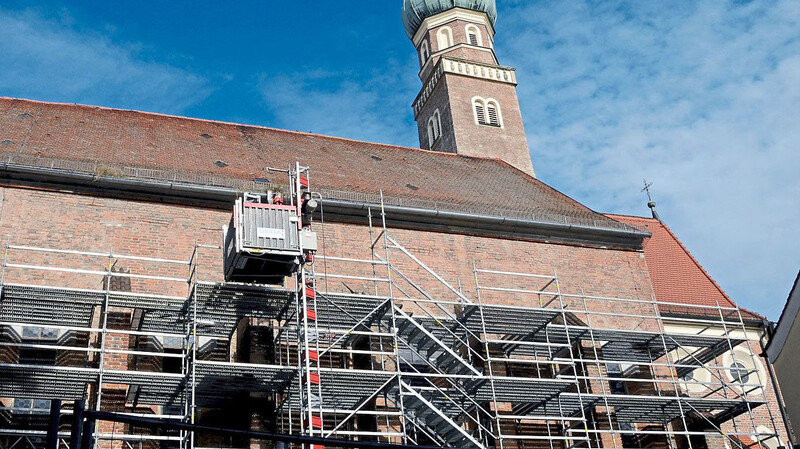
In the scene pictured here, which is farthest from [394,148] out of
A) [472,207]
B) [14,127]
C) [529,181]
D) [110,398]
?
[110,398]

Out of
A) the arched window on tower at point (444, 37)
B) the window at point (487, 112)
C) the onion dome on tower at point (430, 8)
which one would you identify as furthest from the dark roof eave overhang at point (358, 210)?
the onion dome on tower at point (430, 8)

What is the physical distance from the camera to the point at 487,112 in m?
30.4

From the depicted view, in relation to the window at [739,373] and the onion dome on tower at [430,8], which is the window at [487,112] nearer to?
the onion dome on tower at [430,8]

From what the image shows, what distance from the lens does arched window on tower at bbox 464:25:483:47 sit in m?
33.2

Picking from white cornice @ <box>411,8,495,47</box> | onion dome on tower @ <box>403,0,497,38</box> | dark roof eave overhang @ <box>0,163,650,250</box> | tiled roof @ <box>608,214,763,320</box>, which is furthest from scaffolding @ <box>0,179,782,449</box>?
onion dome on tower @ <box>403,0,497,38</box>

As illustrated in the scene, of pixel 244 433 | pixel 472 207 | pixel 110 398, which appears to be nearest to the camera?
pixel 244 433

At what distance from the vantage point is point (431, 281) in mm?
17516

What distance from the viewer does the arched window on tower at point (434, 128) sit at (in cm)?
3083

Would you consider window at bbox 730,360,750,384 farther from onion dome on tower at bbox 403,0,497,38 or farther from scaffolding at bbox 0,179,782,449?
onion dome on tower at bbox 403,0,497,38

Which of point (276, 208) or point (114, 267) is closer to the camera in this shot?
point (276, 208)

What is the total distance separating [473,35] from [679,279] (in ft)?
45.5

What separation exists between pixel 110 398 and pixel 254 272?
2.81 metres

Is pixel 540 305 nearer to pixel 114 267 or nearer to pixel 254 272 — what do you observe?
pixel 254 272

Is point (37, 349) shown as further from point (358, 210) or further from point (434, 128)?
point (434, 128)
